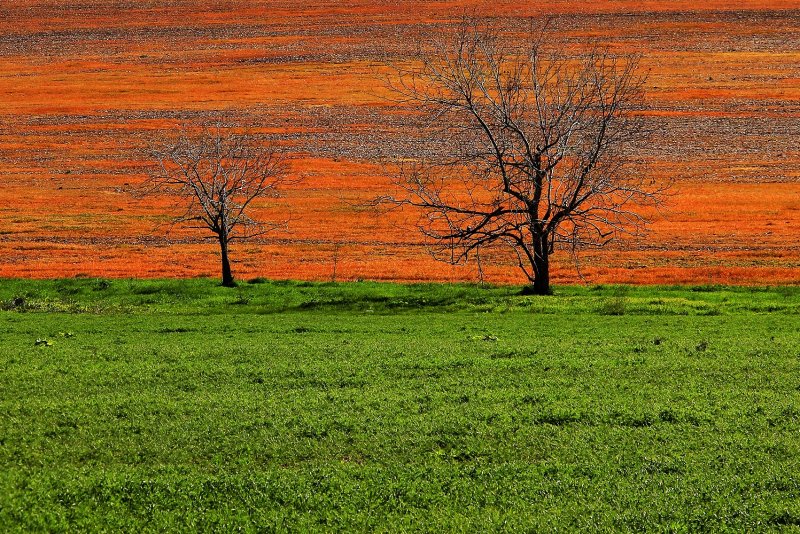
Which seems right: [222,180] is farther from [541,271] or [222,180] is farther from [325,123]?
[325,123]

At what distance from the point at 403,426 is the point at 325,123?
57.2 m

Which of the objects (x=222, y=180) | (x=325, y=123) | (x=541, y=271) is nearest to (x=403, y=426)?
(x=541, y=271)

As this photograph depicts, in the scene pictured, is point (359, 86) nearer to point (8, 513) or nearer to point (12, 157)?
point (12, 157)

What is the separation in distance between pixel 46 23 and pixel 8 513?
98.2m

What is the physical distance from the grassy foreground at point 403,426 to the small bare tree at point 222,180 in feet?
32.3

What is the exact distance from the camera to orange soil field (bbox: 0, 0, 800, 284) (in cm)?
3984

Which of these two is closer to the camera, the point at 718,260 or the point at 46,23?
the point at 718,260

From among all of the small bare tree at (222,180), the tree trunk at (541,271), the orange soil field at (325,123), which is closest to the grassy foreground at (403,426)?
the tree trunk at (541,271)

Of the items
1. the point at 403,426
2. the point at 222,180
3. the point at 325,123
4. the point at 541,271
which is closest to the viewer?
the point at 403,426

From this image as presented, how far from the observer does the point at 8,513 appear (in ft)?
32.6

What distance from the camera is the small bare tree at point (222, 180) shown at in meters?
30.4

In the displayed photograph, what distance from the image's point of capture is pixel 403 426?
12.4m

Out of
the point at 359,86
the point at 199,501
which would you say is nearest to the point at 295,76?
the point at 359,86

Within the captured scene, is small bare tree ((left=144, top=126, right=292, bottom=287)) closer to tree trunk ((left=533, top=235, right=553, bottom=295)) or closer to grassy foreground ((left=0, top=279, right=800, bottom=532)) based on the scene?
tree trunk ((left=533, top=235, right=553, bottom=295))
